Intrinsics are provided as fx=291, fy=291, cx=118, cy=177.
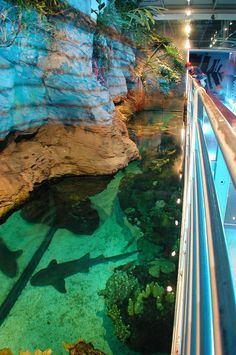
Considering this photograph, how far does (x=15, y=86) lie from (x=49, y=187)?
98.0 inches

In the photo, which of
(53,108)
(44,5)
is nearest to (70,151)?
(53,108)

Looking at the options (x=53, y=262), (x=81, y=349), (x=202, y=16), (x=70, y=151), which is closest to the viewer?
(x=81, y=349)

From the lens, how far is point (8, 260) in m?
4.75

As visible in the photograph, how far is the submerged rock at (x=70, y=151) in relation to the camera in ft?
22.9

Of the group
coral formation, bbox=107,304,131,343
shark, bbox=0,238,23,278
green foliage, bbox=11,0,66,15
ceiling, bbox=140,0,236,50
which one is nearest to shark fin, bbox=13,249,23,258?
shark, bbox=0,238,23,278

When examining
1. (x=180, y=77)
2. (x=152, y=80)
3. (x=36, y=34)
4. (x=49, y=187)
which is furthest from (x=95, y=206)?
(x=180, y=77)

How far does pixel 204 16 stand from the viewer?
10.9 m

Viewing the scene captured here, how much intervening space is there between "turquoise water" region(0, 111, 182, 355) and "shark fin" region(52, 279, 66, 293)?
15mm

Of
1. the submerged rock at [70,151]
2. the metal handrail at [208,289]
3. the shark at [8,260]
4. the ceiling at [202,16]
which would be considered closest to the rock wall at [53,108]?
the submerged rock at [70,151]

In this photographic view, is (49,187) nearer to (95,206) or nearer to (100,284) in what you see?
(95,206)

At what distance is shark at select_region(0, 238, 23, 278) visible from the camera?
14.8 feet

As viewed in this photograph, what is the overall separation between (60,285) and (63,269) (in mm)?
341

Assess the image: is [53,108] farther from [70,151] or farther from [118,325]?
[118,325]

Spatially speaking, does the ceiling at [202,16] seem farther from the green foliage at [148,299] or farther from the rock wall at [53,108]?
the green foliage at [148,299]
